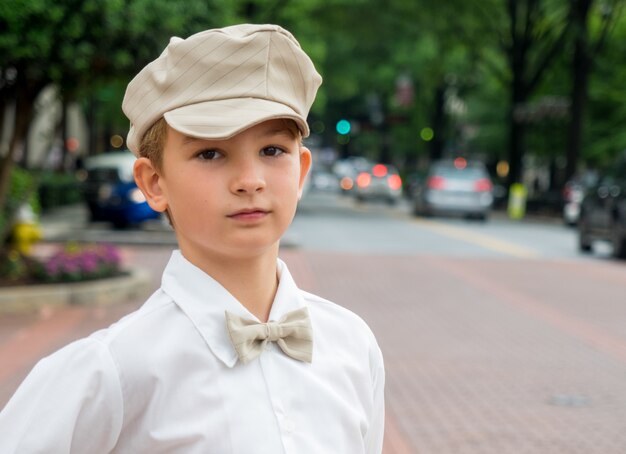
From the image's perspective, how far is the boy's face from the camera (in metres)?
1.79

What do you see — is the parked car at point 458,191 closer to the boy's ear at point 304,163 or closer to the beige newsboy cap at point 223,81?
the boy's ear at point 304,163

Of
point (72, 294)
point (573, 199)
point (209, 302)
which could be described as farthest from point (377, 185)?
point (209, 302)

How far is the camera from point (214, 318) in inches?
71.1

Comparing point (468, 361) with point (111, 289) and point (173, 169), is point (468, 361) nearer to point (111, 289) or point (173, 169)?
point (111, 289)

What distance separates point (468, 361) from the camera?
8.73 meters

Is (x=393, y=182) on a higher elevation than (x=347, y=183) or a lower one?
higher

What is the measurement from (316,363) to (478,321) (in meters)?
9.37

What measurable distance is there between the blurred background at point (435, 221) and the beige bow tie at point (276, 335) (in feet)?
13.6

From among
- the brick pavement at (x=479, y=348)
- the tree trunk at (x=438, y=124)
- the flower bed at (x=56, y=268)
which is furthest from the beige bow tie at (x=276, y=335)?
the tree trunk at (x=438, y=124)

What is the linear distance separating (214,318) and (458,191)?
28.9 m

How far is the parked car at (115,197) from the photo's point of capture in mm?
23484

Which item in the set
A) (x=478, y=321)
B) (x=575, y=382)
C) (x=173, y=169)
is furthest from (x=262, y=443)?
(x=478, y=321)

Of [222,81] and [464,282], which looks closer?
[222,81]

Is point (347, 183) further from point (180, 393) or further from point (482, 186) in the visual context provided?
point (180, 393)
